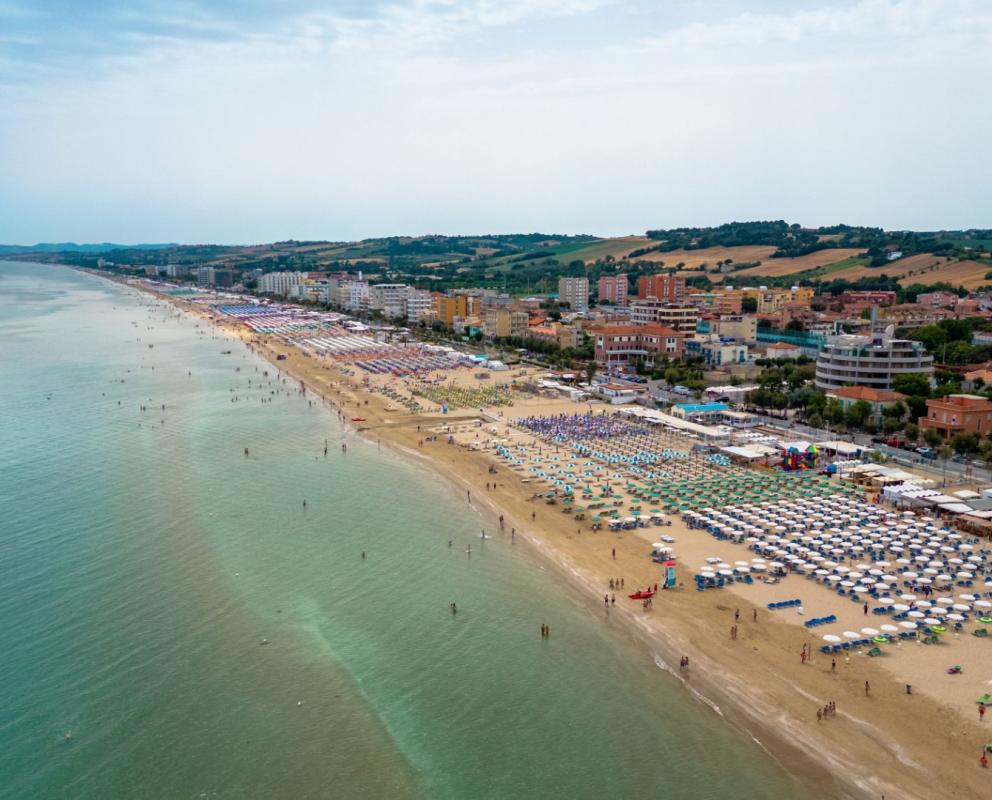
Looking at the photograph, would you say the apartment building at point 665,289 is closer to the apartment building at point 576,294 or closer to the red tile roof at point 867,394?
the apartment building at point 576,294

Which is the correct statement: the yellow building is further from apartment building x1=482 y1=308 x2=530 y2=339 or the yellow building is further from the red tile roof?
the red tile roof

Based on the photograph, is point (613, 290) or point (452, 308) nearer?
point (452, 308)

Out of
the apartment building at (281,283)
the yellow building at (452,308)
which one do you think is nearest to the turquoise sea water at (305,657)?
the yellow building at (452,308)

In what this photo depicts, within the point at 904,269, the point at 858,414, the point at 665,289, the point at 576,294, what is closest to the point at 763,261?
the point at 904,269

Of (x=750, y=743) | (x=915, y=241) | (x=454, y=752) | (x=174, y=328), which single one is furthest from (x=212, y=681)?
(x=915, y=241)

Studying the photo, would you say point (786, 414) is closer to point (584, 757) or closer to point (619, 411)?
point (619, 411)

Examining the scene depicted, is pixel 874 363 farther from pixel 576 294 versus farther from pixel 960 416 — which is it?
pixel 576 294

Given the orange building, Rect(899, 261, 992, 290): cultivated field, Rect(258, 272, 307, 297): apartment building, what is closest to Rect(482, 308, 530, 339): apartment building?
the orange building
